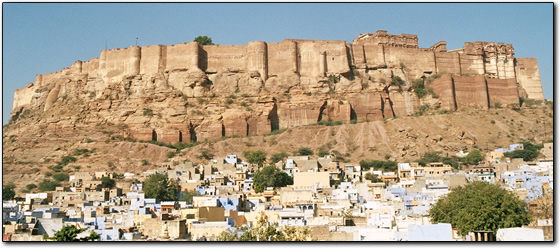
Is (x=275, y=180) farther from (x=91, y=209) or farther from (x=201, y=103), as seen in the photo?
(x=201, y=103)

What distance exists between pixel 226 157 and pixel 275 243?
3088 centimetres

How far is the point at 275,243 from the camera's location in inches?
616

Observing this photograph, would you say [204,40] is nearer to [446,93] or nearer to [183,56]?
[183,56]

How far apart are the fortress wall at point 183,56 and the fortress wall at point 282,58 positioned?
16.7ft

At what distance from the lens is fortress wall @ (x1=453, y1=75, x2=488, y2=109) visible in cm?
5572

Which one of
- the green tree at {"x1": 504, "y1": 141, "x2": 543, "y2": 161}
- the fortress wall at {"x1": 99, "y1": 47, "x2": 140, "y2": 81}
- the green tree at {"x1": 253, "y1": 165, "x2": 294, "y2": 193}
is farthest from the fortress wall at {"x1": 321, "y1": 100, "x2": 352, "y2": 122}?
the green tree at {"x1": 253, "y1": 165, "x2": 294, "y2": 193}

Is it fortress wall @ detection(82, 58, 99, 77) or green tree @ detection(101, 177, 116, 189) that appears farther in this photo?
fortress wall @ detection(82, 58, 99, 77)

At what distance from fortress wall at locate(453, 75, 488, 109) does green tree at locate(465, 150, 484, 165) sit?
10.9 m

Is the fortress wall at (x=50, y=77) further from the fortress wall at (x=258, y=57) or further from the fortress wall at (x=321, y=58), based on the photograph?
the fortress wall at (x=321, y=58)

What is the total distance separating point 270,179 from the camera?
1420 inches

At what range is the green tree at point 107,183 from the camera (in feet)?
127

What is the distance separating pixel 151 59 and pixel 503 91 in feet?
82.2

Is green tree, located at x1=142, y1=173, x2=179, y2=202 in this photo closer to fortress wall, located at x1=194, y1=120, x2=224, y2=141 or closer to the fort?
the fort

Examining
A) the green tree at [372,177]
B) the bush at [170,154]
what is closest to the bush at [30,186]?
the bush at [170,154]
